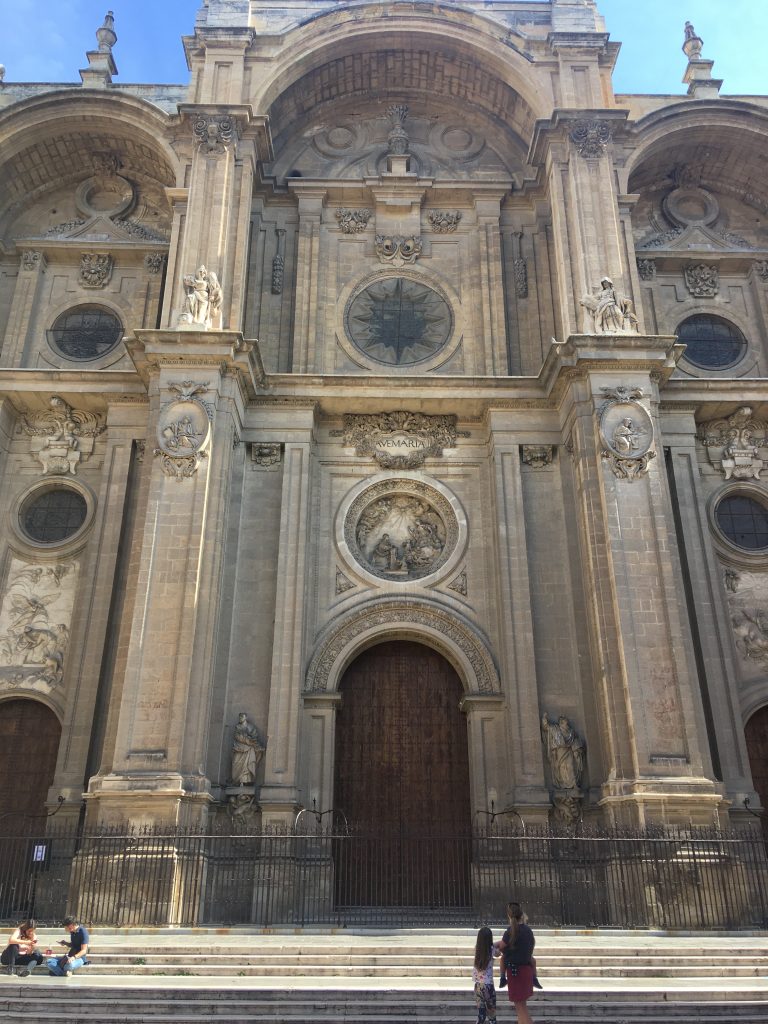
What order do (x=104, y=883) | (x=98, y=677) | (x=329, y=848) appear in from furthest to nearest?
(x=98, y=677) < (x=329, y=848) < (x=104, y=883)

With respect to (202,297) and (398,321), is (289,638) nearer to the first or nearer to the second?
(202,297)

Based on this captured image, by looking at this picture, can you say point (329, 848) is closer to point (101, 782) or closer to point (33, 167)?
point (101, 782)

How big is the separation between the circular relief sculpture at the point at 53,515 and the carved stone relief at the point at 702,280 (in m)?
15.4

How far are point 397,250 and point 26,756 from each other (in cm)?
1408

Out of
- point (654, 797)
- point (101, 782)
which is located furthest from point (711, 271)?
point (101, 782)

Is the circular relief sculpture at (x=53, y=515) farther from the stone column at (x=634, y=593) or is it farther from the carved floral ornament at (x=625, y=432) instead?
the carved floral ornament at (x=625, y=432)

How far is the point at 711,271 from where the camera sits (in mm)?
21859

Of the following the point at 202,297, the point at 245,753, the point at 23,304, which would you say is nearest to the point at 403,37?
the point at 202,297

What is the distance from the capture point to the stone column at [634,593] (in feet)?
47.7

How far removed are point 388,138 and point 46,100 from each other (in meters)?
8.50

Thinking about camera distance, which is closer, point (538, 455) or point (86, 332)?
point (538, 455)

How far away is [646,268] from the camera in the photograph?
71.4ft

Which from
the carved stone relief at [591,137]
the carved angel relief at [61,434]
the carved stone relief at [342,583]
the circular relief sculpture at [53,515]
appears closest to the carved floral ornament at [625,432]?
the carved stone relief at [342,583]

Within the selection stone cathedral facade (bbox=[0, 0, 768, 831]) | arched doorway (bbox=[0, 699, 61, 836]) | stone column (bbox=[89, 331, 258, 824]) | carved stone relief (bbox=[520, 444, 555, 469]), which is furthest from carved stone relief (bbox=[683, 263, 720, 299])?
arched doorway (bbox=[0, 699, 61, 836])
